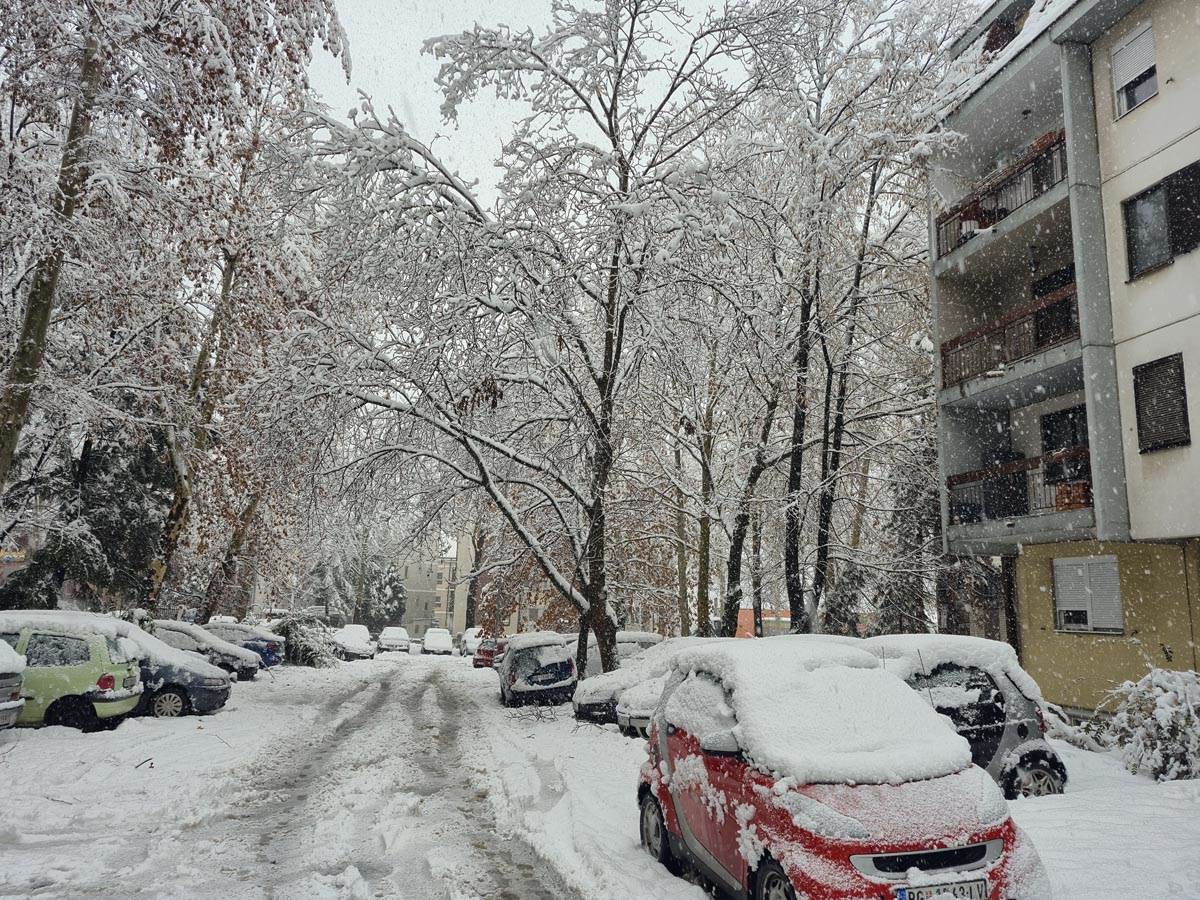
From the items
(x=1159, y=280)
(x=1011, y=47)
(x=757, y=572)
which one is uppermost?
(x=1011, y=47)

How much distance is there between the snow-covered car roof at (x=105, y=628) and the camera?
460 inches

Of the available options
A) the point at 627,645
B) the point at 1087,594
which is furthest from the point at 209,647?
the point at 1087,594

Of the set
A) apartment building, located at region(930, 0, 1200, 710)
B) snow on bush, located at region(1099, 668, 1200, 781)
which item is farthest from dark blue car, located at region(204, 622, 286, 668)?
snow on bush, located at region(1099, 668, 1200, 781)

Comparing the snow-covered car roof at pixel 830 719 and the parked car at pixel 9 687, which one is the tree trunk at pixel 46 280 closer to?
the parked car at pixel 9 687

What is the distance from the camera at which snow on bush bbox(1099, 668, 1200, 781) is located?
8.45m

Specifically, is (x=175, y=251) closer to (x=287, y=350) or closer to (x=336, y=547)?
(x=287, y=350)

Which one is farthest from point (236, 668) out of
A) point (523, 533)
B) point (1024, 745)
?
point (1024, 745)

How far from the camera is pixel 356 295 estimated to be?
14656mm

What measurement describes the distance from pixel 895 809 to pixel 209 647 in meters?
20.0

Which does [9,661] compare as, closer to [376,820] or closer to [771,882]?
[376,820]

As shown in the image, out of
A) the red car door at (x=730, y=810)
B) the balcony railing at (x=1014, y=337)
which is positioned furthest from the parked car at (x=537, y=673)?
the red car door at (x=730, y=810)

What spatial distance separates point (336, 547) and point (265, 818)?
670 inches

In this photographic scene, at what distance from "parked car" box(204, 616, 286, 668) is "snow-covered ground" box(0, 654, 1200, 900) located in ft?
44.5

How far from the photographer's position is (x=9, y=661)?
9.98m
